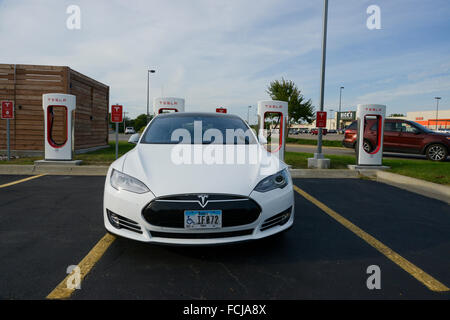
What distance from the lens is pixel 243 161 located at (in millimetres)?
3145

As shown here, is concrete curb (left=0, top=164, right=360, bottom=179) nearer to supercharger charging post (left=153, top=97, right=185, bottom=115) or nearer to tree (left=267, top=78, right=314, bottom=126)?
supercharger charging post (left=153, top=97, right=185, bottom=115)

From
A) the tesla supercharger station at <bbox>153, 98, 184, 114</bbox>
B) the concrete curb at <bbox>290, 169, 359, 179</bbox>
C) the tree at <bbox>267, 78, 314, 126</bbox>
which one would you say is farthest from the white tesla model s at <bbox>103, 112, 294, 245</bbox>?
the tree at <bbox>267, 78, 314, 126</bbox>

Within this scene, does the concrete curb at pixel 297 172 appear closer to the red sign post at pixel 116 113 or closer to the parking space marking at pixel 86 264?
the red sign post at pixel 116 113

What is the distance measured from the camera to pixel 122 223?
2723mm

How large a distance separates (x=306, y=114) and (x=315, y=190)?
28.0 metres

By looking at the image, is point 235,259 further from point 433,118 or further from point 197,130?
point 433,118

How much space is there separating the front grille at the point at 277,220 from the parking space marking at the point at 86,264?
1538 mm

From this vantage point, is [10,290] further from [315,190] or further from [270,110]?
[270,110]

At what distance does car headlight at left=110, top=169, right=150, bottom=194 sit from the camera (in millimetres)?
2668

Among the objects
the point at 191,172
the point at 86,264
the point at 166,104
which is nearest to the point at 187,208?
the point at 191,172

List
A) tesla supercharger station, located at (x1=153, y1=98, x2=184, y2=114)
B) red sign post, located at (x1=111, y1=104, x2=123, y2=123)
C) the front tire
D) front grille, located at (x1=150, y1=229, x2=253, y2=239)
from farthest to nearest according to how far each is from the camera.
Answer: the front tire
tesla supercharger station, located at (x1=153, y1=98, x2=184, y2=114)
red sign post, located at (x1=111, y1=104, x2=123, y2=123)
front grille, located at (x1=150, y1=229, x2=253, y2=239)

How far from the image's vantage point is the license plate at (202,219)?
2.50 meters

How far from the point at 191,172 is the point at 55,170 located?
693 cm
